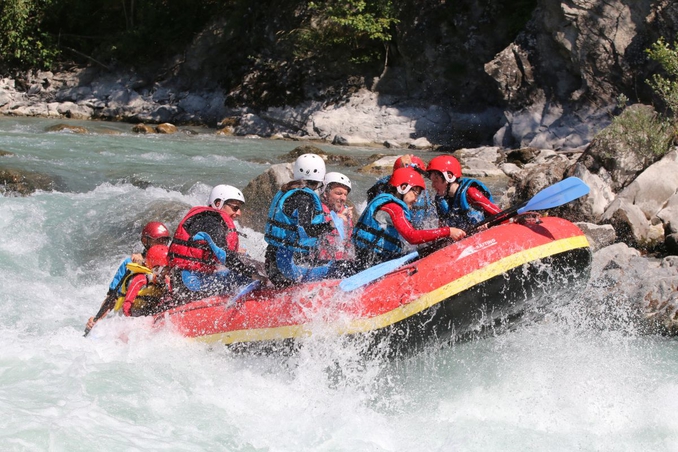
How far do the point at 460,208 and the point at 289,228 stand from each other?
1.47 metres

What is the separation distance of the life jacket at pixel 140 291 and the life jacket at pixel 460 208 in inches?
85.8

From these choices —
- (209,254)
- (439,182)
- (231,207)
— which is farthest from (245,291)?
(439,182)

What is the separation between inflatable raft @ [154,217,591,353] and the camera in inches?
179

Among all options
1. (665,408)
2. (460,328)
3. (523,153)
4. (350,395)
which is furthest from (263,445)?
(523,153)

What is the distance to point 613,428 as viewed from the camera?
4.52m

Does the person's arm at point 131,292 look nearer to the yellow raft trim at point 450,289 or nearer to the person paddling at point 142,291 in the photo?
the person paddling at point 142,291

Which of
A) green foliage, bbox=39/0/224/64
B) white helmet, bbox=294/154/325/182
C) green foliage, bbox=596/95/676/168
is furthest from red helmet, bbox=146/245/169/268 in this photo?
green foliage, bbox=39/0/224/64

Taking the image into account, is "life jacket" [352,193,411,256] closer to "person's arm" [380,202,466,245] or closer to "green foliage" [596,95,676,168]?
"person's arm" [380,202,466,245]

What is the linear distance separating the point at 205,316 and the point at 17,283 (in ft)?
9.84

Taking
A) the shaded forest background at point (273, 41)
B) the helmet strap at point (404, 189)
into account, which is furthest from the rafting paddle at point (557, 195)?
the shaded forest background at point (273, 41)

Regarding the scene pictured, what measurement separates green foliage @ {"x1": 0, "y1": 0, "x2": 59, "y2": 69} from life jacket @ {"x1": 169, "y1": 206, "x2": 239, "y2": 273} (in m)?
19.0

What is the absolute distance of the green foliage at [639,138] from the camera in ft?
27.8

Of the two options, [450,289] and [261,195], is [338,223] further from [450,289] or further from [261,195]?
[261,195]

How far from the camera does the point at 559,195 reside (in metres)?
4.67
